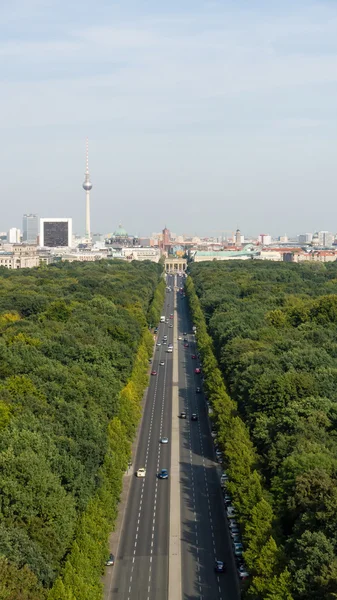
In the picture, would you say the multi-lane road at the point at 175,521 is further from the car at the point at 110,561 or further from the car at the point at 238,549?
the car at the point at 238,549

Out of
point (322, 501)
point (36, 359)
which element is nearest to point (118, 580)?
point (322, 501)

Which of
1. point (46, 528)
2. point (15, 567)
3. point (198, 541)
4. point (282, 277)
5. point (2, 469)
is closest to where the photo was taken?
point (15, 567)

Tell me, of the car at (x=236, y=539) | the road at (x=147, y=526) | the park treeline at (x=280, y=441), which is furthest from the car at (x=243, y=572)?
the road at (x=147, y=526)

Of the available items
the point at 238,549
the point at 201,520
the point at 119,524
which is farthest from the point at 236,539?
the point at 119,524

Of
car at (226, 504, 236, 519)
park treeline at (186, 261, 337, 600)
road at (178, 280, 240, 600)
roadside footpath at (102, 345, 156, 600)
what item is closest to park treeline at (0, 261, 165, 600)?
roadside footpath at (102, 345, 156, 600)

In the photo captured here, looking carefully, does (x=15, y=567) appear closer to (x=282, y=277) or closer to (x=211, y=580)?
(x=211, y=580)

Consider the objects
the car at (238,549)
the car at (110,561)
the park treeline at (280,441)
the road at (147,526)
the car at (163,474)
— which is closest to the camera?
the park treeline at (280,441)
